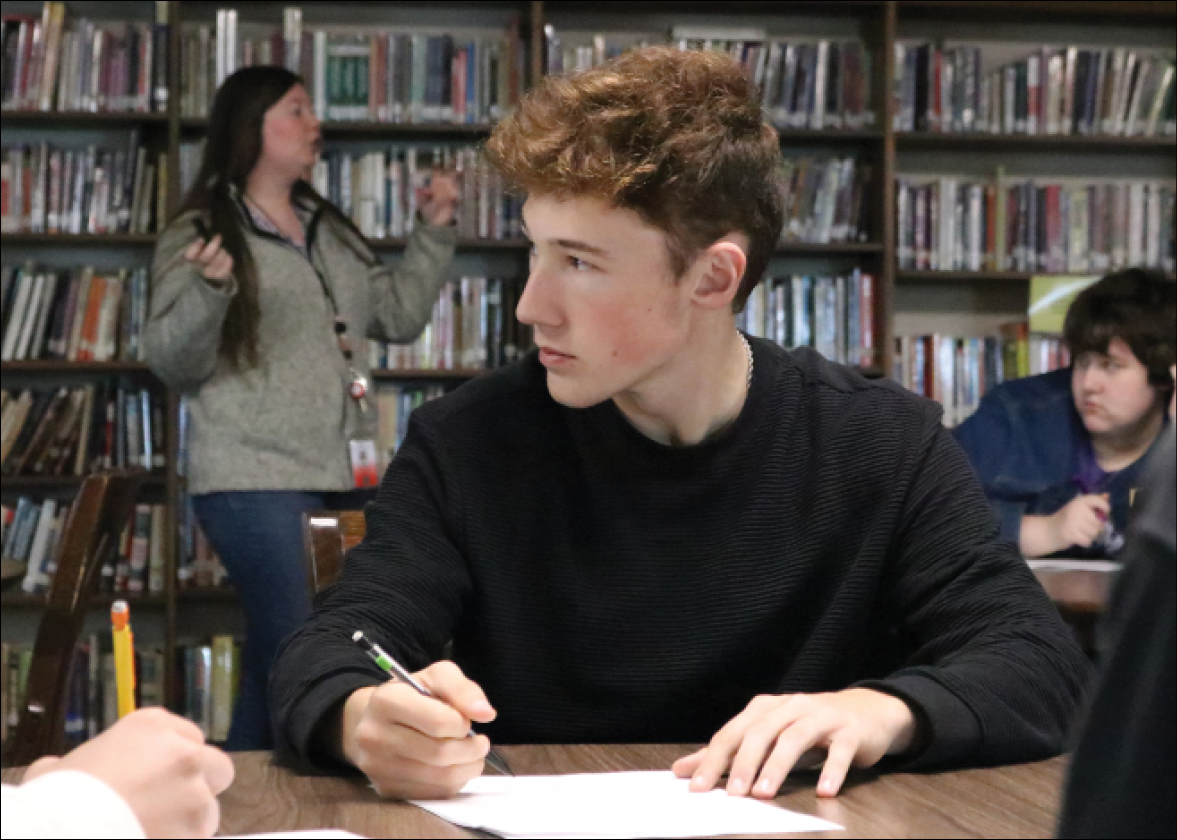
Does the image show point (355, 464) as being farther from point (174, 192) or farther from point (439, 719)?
point (439, 719)

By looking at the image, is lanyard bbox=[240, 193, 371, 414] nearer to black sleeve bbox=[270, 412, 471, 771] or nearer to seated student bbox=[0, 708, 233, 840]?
black sleeve bbox=[270, 412, 471, 771]

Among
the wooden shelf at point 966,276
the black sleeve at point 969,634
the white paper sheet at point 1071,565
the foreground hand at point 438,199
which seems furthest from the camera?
the wooden shelf at point 966,276

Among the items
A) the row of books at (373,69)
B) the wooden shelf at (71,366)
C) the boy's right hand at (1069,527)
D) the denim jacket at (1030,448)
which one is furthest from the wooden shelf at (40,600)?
the boy's right hand at (1069,527)

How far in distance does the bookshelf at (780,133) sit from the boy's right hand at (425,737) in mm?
3400

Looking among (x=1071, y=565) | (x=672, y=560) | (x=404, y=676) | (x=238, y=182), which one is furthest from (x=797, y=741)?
(x=238, y=182)

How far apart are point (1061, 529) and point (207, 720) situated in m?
2.57

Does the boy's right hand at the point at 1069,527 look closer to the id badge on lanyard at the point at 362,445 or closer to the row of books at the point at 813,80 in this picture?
the id badge on lanyard at the point at 362,445

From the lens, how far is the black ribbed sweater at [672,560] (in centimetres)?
135

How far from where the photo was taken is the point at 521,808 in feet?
3.08

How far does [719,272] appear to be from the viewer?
1.39 metres

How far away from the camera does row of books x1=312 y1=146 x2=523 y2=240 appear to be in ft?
14.5

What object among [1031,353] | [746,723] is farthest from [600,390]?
A: [1031,353]

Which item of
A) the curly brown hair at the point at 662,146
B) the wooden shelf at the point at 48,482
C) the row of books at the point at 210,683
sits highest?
the curly brown hair at the point at 662,146

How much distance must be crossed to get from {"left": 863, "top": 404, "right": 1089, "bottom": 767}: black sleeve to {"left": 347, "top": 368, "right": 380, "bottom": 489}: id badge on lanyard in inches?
79.9
